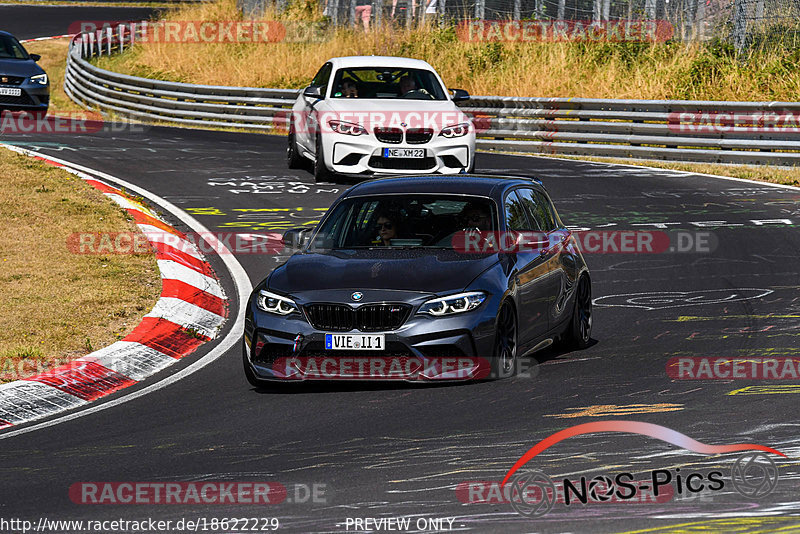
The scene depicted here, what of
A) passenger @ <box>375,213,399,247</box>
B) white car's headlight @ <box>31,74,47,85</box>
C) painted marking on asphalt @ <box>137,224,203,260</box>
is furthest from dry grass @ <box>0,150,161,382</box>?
white car's headlight @ <box>31,74,47,85</box>

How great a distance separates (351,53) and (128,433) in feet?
94.4

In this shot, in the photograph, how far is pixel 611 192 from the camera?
753 inches

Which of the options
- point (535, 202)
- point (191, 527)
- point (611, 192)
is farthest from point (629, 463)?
point (611, 192)

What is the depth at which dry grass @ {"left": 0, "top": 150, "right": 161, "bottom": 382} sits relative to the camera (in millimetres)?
10203

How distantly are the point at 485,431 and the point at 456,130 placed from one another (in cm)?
1143

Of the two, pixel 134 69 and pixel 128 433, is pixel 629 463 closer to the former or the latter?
pixel 128 433

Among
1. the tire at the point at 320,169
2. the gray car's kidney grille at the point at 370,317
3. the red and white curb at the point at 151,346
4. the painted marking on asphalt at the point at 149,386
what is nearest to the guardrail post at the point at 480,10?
the tire at the point at 320,169

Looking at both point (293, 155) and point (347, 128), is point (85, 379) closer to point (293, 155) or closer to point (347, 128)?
point (347, 128)

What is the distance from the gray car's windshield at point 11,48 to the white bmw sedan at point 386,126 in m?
10.8

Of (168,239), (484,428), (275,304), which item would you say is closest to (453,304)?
(275,304)

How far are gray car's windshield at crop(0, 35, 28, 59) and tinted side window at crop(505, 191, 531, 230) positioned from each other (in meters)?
20.0

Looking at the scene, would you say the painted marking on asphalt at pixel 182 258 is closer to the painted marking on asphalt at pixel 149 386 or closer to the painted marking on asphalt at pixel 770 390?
the painted marking on asphalt at pixel 149 386

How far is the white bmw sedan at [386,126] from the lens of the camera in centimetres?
1833

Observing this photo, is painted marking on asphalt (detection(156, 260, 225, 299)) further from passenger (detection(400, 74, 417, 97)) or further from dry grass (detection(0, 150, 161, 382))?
passenger (detection(400, 74, 417, 97))
